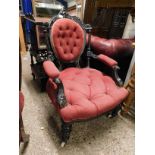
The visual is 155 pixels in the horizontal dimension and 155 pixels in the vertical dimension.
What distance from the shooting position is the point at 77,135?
149 cm

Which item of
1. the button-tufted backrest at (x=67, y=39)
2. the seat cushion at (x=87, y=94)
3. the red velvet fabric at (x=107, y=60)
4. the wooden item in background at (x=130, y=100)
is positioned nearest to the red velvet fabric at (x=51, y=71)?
Result: the seat cushion at (x=87, y=94)

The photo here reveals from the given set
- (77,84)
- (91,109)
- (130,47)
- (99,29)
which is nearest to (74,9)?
(99,29)

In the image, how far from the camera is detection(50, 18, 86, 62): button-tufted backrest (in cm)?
160

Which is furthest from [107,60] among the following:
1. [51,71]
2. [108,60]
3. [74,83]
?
[51,71]

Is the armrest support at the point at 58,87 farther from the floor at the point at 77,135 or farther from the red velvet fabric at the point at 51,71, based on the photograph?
the floor at the point at 77,135

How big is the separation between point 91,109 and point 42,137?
1.85 feet

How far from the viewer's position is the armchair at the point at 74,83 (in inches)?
47.0

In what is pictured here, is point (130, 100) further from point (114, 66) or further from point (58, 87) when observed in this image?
point (58, 87)

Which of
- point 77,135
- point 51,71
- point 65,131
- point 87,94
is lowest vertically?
point 77,135

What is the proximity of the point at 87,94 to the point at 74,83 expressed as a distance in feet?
0.56

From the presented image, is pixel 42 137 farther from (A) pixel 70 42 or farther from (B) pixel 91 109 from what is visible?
(A) pixel 70 42

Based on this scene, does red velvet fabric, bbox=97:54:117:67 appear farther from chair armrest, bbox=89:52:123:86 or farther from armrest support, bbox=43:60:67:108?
armrest support, bbox=43:60:67:108

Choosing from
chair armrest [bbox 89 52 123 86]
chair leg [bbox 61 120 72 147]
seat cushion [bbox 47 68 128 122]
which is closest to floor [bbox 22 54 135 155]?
chair leg [bbox 61 120 72 147]

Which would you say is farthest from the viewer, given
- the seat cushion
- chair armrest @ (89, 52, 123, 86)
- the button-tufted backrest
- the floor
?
the button-tufted backrest
